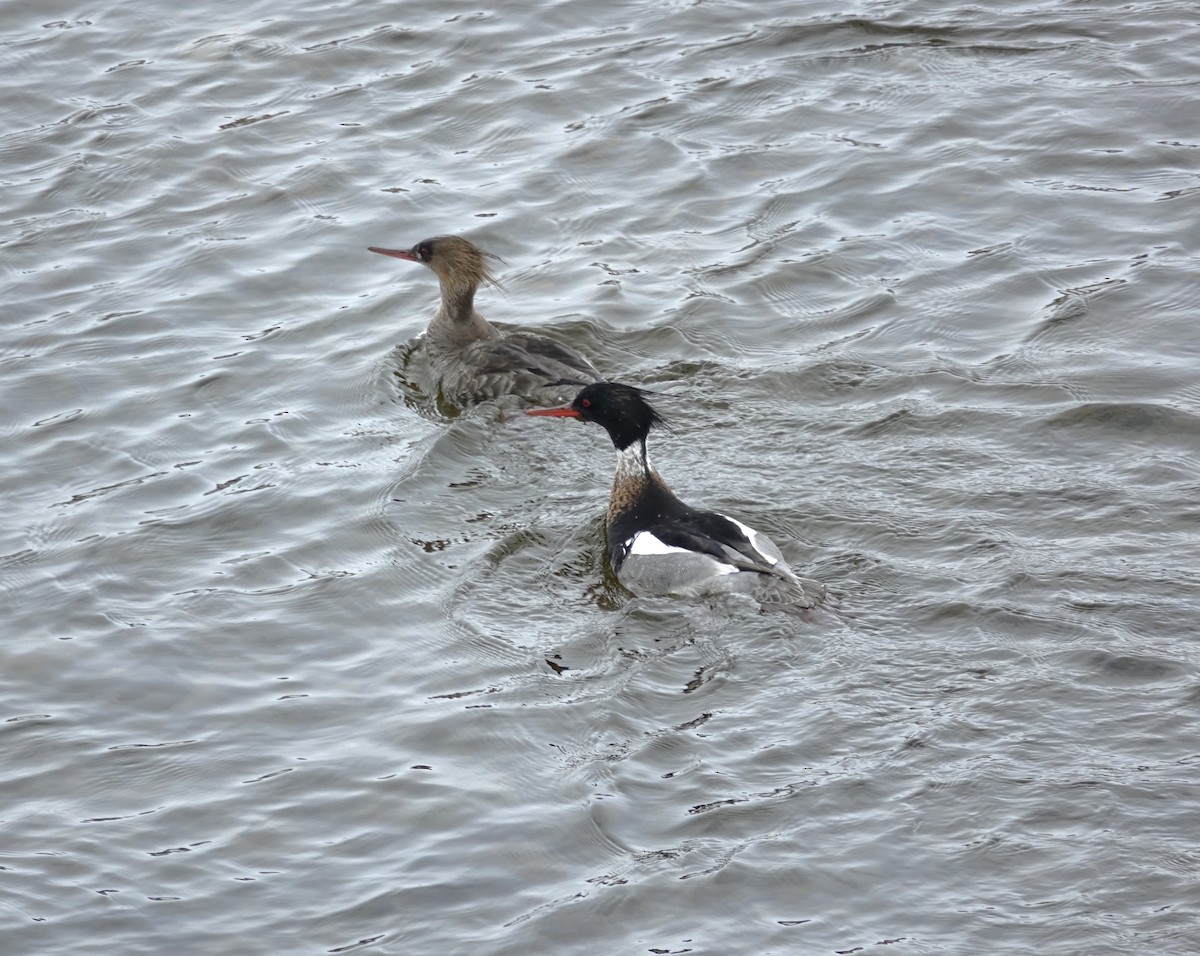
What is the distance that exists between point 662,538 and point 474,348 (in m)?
2.91

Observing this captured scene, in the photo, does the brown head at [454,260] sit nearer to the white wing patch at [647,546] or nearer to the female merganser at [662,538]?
the female merganser at [662,538]

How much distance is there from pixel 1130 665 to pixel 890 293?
4491 mm

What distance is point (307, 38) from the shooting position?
617 inches

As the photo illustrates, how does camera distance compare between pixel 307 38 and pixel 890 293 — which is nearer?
pixel 890 293

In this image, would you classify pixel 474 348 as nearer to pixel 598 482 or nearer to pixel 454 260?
pixel 454 260

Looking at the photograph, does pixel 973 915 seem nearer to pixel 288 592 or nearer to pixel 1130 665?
pixel 1130 665

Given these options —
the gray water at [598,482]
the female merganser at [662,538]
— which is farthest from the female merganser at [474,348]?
the female merganser at [662,538]

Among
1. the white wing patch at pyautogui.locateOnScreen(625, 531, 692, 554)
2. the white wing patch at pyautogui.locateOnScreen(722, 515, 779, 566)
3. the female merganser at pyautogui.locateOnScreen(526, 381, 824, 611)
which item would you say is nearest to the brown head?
the female merganser at pyautogui.locateOnScreen(526, 381, 824, 611)

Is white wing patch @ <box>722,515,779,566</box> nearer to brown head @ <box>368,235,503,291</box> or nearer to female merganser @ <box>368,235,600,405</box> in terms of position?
female merganser @ <box>368,235,600,405</box>

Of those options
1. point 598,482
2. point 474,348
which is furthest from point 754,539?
point 474,348

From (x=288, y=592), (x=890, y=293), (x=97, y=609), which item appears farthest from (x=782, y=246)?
(x=97, y=609)

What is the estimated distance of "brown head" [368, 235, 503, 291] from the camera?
38.2 ft

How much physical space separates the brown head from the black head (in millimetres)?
2147

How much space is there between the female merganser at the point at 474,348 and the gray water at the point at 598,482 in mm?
228
